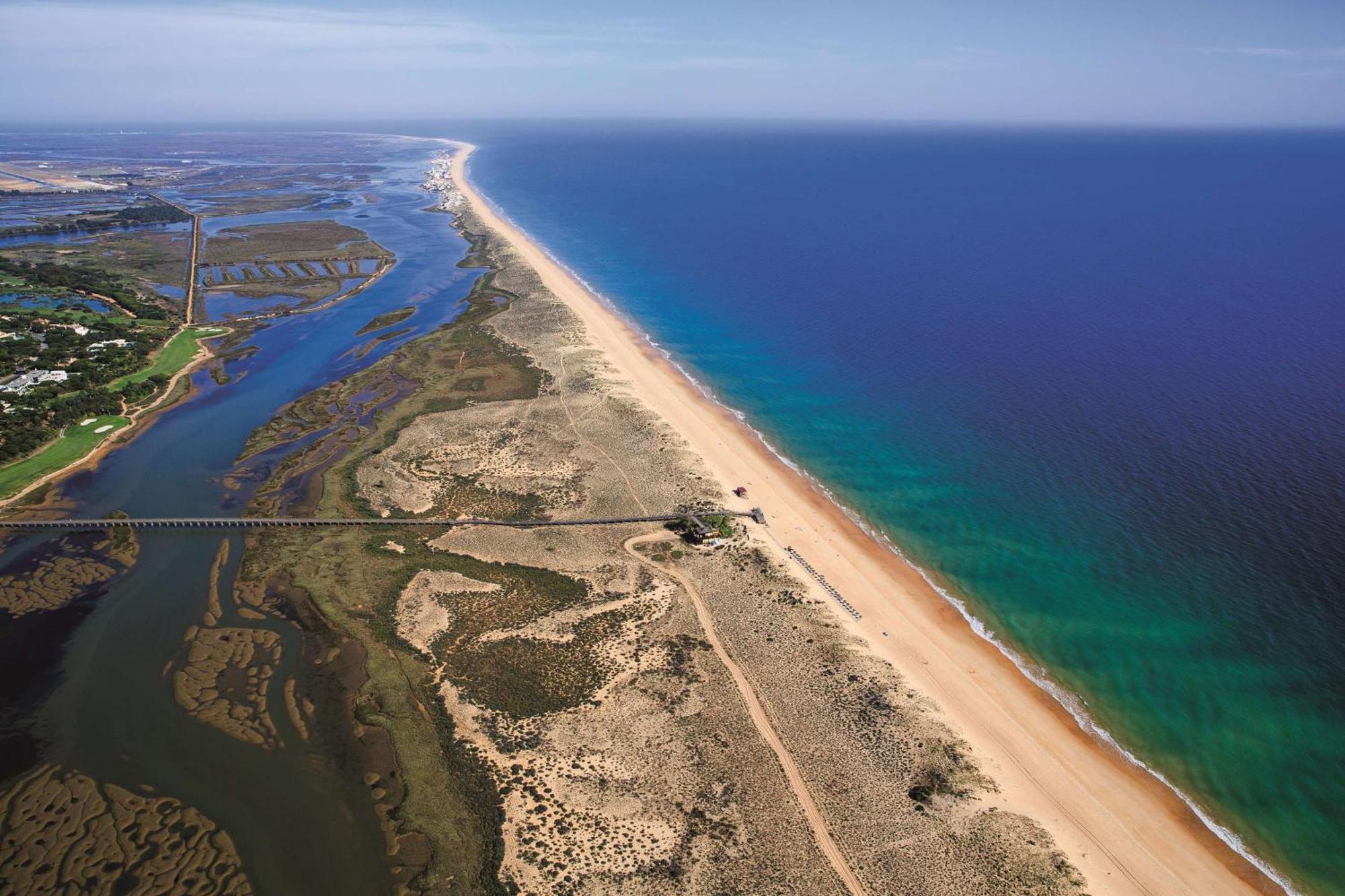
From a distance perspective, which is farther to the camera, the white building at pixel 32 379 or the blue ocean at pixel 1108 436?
the white building at pixel 32 379

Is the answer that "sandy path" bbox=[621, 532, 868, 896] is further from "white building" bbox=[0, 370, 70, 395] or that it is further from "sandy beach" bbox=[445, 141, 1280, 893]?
"white building" bbox=[0, 370, 70, 395]

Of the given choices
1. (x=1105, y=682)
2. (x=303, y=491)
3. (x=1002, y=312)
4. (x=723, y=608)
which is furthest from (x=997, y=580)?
(x=1002, y=312)

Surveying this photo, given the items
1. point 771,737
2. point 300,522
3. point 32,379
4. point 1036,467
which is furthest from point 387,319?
point 771,737

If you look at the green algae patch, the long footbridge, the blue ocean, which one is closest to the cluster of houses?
the long footbridge

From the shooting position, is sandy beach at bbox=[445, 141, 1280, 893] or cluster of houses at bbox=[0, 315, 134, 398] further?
cluster of houses at bbox=[0, 315, 134, 398]

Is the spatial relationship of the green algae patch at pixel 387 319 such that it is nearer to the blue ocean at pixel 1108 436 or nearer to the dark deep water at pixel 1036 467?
the dark deep water at pixel 1036 467

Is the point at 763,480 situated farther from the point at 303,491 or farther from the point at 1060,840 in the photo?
the point at 303,491

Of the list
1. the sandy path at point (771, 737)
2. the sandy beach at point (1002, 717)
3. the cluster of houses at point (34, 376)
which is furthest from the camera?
the cluster of houses at point (34, 376)

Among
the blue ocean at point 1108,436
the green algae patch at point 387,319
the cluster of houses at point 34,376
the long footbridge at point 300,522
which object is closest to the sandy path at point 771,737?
the long footbridge at point 300,522
